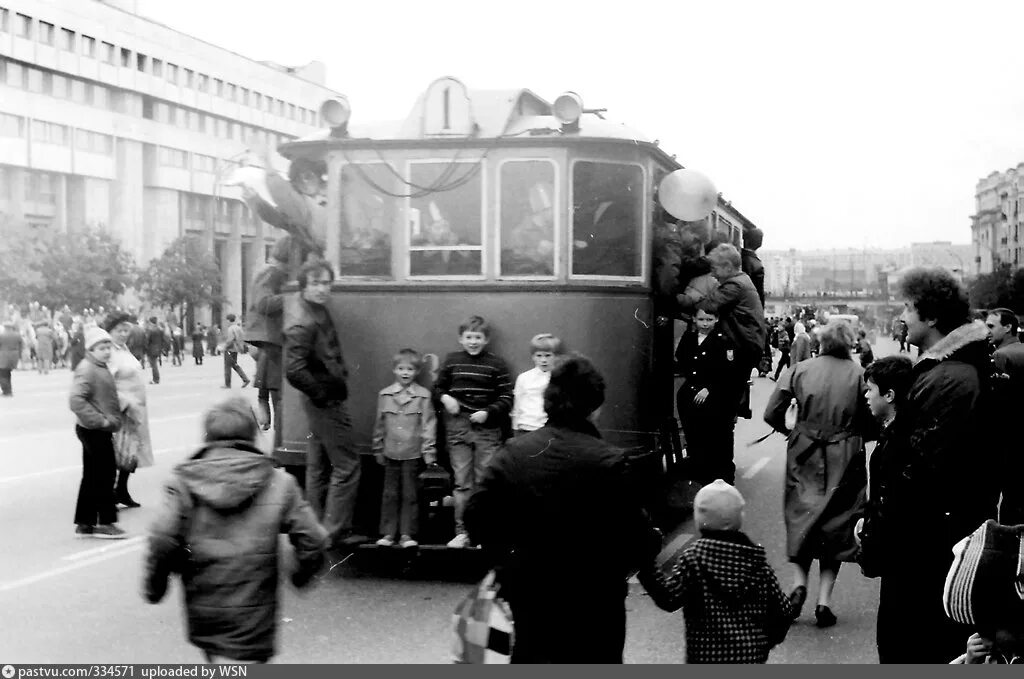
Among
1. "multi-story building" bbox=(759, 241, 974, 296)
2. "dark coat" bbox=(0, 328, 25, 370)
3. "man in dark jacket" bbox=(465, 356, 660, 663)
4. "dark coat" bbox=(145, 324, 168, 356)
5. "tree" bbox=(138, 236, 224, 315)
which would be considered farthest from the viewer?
"multi-story building" bbox=(759, 241, 974, 296)

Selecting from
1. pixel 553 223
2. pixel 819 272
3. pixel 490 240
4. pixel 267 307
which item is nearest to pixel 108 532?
pixel 267 307

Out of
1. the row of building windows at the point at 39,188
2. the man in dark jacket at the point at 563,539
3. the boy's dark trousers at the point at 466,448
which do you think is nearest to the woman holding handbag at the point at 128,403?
the boy's dark trousers at the point at 466,448

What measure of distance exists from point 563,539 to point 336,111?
469cm

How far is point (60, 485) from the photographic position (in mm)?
11094

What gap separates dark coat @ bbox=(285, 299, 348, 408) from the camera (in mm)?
7172

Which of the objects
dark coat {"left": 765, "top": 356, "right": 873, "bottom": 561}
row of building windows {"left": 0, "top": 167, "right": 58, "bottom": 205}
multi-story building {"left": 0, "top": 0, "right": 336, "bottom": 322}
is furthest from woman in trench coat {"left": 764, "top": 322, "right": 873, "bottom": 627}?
row of building windows {"left": 0, "top": 167, "right": 58, "bottom": 205}

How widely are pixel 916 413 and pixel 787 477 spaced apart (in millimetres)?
2414

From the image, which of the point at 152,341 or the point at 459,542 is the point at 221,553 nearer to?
the point at 459,542

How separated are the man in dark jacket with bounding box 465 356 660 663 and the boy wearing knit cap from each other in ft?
18.0

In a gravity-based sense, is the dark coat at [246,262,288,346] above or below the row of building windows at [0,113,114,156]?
below

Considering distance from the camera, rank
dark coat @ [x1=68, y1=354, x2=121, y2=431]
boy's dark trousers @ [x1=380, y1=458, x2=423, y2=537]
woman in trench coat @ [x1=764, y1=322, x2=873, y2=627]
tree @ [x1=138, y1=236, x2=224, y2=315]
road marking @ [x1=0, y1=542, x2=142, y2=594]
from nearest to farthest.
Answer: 1. woman in trench coat @ [x1=764, y1=322, x2=873, y2=627]
2. road marking @ [x1=0, y1=542, x2=142, y2=594]
3. boy's dark trousers @ [x1=380, y1=458, x2=423, y2=537]
4. dark coat @ [x1=68, y1=354, x2=121, y2=431]
5. tree @ [x1=138, y1=236, x2=224, y2=315]

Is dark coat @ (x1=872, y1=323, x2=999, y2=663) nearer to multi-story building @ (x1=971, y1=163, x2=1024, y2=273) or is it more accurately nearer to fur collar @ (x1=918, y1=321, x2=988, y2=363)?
fur collar @ (x1=918, y1=321, x2=988, y2=363)

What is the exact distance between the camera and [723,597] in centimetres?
389

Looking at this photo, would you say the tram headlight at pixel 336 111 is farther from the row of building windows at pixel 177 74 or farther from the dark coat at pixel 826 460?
the dark coat at pixel 826 460
